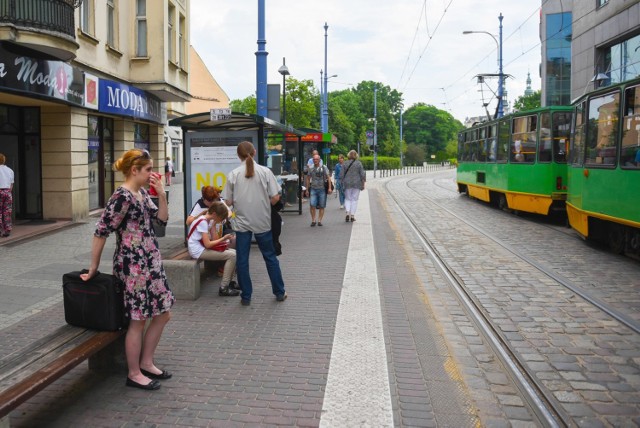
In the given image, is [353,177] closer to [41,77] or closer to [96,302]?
[41,77]

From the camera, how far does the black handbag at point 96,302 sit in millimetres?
4355

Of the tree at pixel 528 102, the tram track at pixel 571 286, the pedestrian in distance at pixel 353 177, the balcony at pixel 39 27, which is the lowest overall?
the tram track at pixel 571 286

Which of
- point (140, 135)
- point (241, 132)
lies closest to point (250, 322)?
point (241, 132)

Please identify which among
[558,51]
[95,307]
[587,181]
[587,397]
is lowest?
[587,397]

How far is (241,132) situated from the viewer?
11.1 metres

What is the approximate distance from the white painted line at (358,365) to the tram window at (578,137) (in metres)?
5.56

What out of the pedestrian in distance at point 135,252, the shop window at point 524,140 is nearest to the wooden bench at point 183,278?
the pedestrian in distance at point 135,252

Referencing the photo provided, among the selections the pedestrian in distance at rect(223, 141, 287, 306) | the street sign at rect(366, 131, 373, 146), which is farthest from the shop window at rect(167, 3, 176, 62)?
the street sign at rect(366, 131, 373, 146)

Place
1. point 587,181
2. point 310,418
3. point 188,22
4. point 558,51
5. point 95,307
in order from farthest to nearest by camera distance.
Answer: point 558,51 → point 188,22 → point 587,181 → point 95,307 → point 310,418

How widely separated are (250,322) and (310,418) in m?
2.37

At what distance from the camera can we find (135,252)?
440 cm

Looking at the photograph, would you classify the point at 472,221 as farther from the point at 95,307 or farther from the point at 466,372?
the point at 95,307

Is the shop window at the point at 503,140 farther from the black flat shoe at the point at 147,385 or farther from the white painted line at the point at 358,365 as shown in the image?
the black flat shoe at the point at 147,385

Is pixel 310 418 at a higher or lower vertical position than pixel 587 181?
lower
